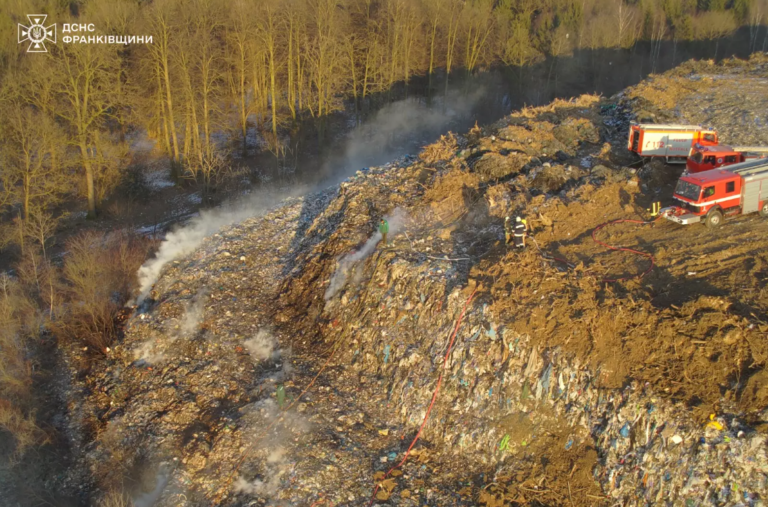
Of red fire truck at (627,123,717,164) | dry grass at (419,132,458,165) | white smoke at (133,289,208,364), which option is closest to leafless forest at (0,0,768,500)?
white smoke at (133,289,208,364)

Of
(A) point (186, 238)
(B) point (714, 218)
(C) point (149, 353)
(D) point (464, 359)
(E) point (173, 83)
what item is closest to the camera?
(D) point (464, 359)

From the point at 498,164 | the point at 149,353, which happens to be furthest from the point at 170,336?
the point at 498,164

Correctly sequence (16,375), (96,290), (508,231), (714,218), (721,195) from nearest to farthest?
(721,195)
(714,218)
(508,231)
(16,375)
(96,290)

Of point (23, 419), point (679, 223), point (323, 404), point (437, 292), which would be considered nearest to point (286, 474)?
point (323, 404)

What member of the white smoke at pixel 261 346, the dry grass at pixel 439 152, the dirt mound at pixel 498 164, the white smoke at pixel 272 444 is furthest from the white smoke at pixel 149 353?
the dirt mound at pixel 498 164

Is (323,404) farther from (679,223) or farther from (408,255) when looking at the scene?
(679,223)

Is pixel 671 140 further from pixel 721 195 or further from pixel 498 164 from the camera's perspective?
pixel 498 164

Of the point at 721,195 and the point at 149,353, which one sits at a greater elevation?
the point at 721,195

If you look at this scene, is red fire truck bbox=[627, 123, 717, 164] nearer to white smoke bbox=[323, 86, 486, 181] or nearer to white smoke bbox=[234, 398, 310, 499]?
white smoke bbox=[234, 398, 310, 499]
